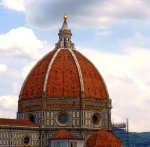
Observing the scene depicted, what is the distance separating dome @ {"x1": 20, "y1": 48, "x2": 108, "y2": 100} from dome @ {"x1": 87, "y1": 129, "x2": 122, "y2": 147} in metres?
9.69

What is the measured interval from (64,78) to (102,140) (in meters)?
15.7

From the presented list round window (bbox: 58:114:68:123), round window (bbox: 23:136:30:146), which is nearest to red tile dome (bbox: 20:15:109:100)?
round window (bbox: 58:114:68:123)

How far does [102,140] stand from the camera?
2968 inches

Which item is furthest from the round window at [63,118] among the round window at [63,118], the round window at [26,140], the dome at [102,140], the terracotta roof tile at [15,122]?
the dome at [102,140]

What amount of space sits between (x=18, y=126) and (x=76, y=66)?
55.6ft

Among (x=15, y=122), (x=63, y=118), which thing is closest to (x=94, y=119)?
(x=63, y=118)

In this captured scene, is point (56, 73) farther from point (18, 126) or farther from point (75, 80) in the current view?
point (18, 126)

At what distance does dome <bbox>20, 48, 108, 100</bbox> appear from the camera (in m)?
84.4

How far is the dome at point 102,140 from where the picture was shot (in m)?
75.0

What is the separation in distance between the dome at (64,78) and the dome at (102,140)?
31.8 feet

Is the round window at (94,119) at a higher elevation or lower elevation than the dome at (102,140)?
higher

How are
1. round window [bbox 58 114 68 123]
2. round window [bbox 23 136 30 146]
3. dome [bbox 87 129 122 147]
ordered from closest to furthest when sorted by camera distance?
1. dome [bbox 87 129 122 147]
2. round window [bbox 23 136 30 146]
3. round window [bbox 58 114 68 123]

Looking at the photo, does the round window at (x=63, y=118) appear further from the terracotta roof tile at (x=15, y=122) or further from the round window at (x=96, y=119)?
the round window at (x=96, y=119)

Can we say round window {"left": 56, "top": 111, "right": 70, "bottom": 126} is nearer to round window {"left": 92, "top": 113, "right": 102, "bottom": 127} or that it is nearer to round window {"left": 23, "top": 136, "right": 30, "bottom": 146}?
round window {"left": 92, "top": 113, "right": 102, "bottom": 127}
